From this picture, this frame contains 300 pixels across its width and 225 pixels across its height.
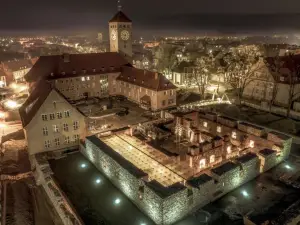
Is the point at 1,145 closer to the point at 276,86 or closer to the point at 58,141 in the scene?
the point at 58,141

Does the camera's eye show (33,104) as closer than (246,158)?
No

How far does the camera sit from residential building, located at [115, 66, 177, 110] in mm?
55719

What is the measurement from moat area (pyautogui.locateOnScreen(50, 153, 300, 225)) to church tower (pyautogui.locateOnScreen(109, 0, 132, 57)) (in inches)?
1882

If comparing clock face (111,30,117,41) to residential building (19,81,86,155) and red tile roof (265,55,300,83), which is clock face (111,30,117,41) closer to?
residential building (19,81,86,155)

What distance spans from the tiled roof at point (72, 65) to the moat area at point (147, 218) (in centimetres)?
3389

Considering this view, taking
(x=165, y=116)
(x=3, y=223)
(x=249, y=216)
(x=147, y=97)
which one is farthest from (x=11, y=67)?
(x=249, y=216)

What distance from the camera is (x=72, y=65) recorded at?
6225cm

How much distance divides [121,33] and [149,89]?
79.7 feet

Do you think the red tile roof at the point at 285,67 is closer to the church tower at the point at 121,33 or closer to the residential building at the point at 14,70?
the church tower at the point at 121,33

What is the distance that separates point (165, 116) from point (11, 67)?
2597 inches

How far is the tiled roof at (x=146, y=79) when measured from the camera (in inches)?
2206

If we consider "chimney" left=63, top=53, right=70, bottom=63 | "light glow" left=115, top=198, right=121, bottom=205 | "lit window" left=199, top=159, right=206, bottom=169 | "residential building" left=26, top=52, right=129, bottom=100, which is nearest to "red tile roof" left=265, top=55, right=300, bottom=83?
"lit window" left=199, top=159, right=206, bottom=169

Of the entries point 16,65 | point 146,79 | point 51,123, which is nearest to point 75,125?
point 51,123

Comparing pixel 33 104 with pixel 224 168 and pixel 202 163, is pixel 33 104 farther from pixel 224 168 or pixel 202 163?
pixel 224 168
